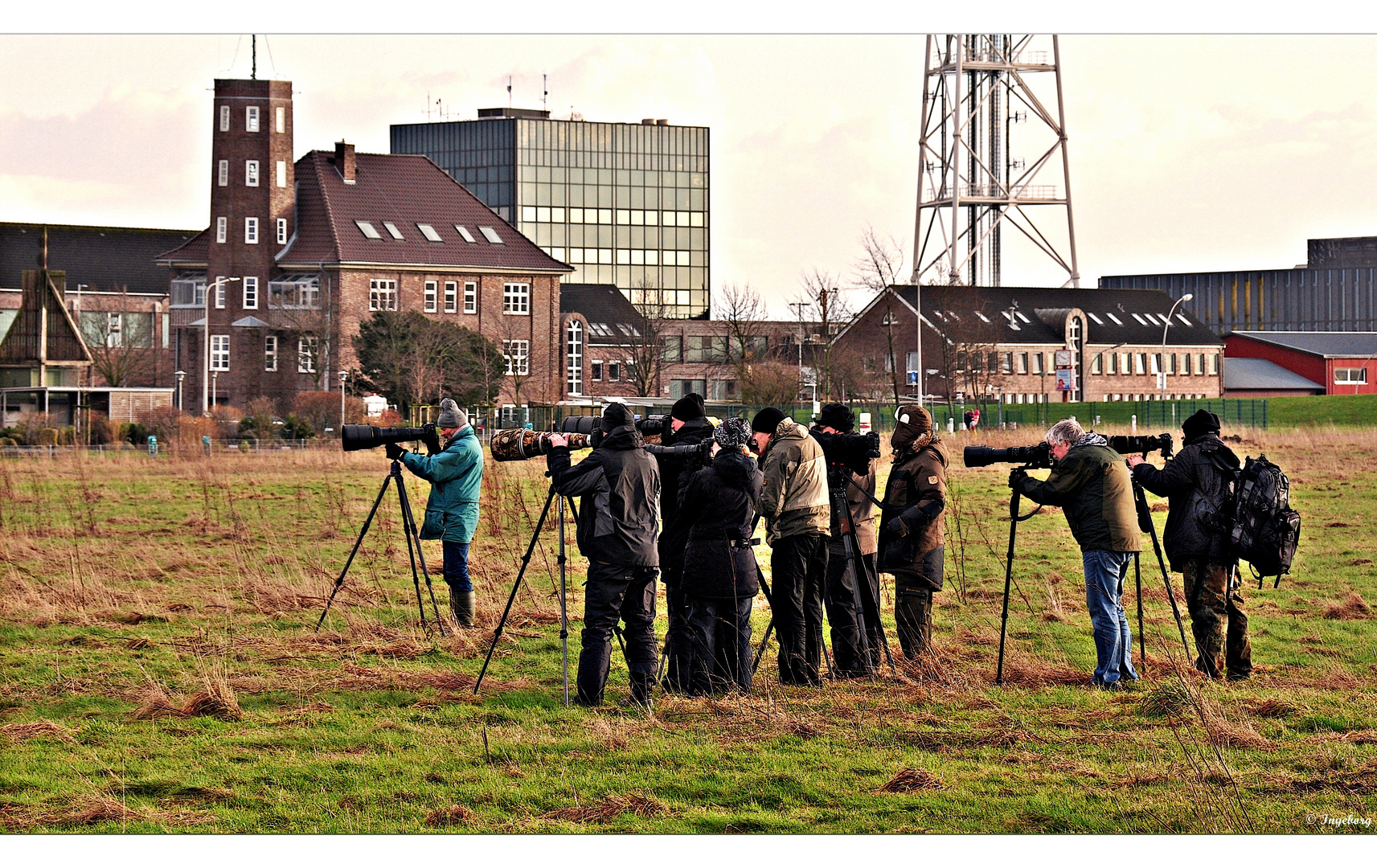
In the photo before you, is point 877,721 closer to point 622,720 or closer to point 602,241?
point 622,720

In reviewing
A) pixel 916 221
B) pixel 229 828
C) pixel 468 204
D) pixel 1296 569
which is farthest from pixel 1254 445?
pixel 468 204

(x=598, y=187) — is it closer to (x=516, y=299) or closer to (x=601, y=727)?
(x=516, y=299)

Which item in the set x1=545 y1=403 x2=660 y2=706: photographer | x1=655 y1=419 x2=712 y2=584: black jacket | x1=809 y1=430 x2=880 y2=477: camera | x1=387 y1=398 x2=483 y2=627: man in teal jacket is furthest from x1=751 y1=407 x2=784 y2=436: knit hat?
x1=387 y1=398 x2=483 y2=627: man in teal jacket

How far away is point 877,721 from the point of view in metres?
9.74

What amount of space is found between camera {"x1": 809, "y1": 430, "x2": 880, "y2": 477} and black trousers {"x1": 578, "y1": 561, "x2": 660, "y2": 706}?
1.68m

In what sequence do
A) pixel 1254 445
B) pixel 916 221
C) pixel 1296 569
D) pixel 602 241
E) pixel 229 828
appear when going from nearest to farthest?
1. pixel 229 828
2. pixel 1296 569
3. pixel 1254 445
4. pixel 916 221
5. pixel 602 241

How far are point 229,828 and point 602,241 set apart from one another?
119472mm

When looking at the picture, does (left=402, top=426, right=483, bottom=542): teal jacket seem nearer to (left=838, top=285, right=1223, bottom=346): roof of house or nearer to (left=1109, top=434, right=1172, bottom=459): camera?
(left=1109, top=434, right=1172, bottom=459): camera

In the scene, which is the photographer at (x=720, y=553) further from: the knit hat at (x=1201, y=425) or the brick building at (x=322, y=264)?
the brick building at (x=322, y=264)

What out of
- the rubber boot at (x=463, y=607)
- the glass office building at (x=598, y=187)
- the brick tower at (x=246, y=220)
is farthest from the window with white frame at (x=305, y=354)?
the rubber boot at (x=463, y=607)

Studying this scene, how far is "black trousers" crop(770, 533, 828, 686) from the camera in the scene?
10797 mm

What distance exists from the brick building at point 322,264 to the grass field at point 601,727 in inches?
2444

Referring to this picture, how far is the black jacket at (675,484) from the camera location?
1058 cm

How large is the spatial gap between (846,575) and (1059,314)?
83695mm
